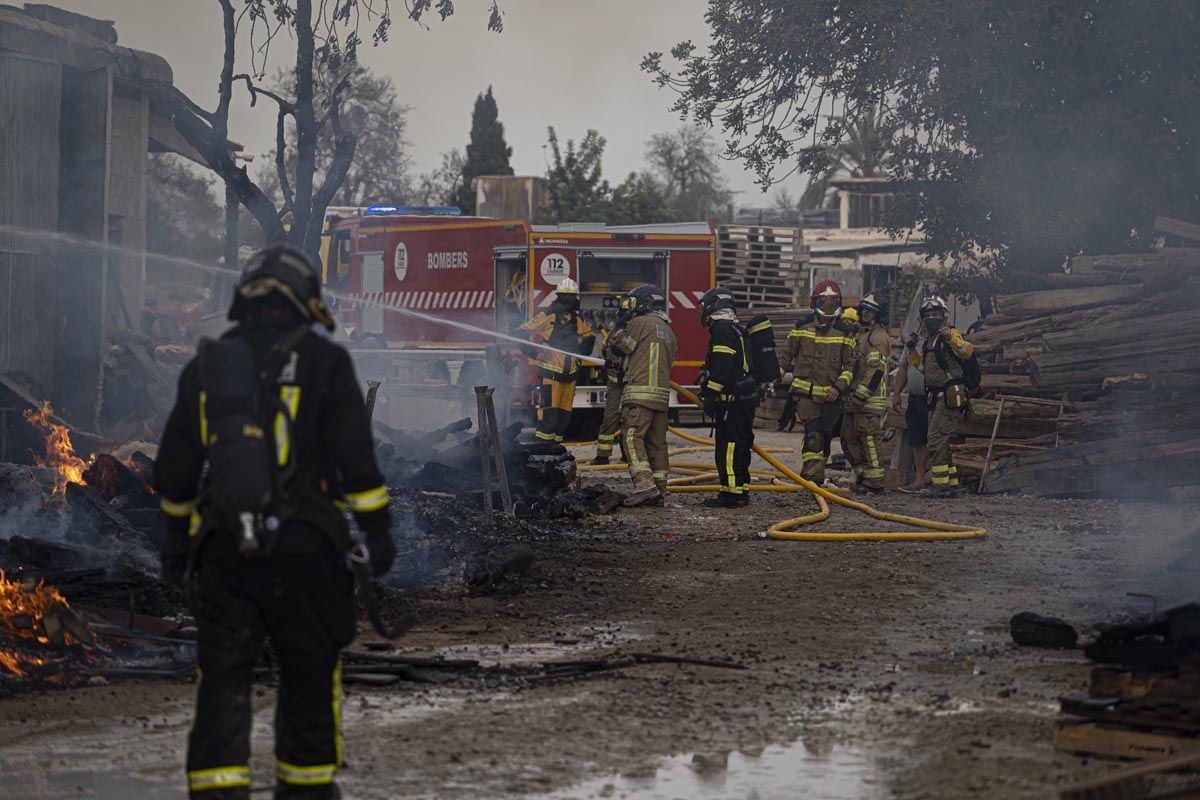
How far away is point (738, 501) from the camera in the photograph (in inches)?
507

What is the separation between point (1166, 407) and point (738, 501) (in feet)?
14.4

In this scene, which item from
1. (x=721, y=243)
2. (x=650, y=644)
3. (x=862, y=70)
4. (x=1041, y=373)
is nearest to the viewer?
(x=650, y=644)

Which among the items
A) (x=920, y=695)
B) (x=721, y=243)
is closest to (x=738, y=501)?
(x=920, y=695)

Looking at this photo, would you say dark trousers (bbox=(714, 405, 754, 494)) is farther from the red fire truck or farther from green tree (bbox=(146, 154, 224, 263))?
green tree (bbox=(146, 154, 224, 263))

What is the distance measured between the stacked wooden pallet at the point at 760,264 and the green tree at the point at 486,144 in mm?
25610

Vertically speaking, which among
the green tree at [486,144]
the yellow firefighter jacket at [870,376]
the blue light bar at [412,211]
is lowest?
the yellow firefighter jacket at [870,376]

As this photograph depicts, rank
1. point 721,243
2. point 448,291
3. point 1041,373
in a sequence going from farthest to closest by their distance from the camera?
point 721,243, point 448,291, point 1041,373

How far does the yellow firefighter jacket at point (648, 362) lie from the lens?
1272 cm

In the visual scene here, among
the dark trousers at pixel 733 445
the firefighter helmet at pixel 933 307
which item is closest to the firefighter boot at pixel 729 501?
the dark trousers at pixel 733 445

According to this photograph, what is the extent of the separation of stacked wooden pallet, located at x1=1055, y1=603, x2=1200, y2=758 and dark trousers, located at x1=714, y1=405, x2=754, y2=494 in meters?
7.43

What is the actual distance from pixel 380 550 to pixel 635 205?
3717cm

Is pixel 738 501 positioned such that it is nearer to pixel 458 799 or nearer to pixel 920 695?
pixel 920 695

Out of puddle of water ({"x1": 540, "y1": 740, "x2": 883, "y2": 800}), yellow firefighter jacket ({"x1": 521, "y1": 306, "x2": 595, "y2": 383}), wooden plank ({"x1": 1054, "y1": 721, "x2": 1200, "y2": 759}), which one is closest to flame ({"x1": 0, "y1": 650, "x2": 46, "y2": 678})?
puddle of water ({"x1": 540, "y1": 740, "x2": 883, "y2": 800})

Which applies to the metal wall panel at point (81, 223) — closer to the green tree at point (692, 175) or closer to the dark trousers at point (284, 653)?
the dark trousers at point (284, 653)
